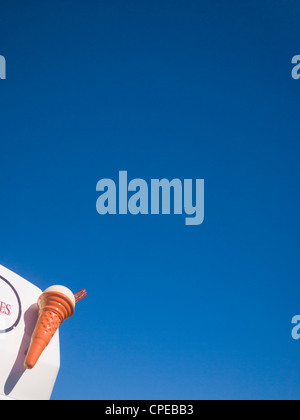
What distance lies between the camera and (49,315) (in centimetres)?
192

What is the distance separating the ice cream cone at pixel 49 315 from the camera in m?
1.79

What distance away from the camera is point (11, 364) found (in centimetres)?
183

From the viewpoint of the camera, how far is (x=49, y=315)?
1.92 metres

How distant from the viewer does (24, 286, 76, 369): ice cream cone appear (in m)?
1.79

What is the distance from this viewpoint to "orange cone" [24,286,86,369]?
179 centimetres

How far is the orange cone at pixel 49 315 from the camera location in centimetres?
179
